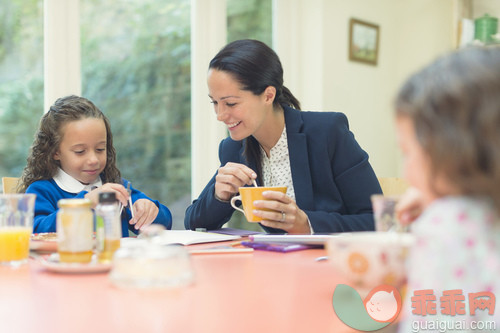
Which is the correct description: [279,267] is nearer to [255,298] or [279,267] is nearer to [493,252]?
[255,298]

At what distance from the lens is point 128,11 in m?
2.82

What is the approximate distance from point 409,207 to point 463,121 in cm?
21

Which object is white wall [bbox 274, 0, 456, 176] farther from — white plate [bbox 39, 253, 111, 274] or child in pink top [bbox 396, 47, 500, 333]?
child in pink top [bbox 396, 47, 500, 333]

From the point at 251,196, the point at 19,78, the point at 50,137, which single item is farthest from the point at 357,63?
the point at 251,196

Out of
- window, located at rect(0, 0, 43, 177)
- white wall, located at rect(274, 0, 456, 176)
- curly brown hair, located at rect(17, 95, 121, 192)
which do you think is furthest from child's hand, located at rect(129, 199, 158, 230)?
white wall, located at rect(274, 0, 456, 176)

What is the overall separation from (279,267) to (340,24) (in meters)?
2.80

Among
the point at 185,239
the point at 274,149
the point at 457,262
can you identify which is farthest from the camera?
the point at 274,149

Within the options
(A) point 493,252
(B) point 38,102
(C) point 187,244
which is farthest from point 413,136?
(B) point 38,102

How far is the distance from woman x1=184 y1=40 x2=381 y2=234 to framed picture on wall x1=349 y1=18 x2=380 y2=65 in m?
1.79

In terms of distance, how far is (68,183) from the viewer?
1634 mm

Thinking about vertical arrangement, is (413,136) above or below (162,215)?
above

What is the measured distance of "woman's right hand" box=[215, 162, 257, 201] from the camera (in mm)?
1567

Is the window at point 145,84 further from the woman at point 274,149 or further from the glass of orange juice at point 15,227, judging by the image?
the glass of orange juice at point 15,227

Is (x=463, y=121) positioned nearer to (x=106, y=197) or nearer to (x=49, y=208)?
(x=106, y=197)
